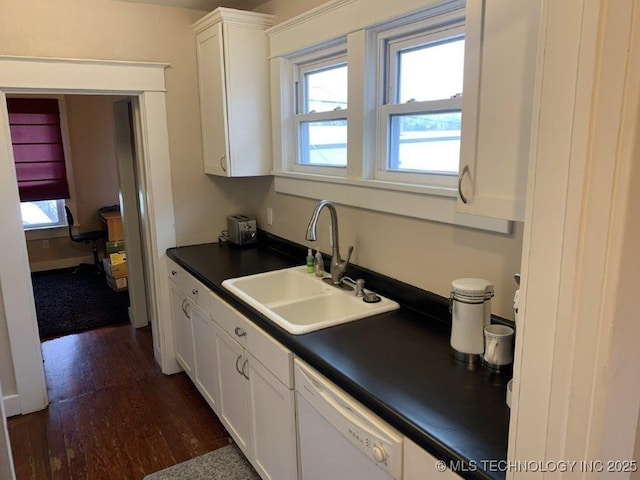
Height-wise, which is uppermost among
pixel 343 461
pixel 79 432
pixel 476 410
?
pixel 476 410

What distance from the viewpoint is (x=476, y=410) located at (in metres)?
1.23

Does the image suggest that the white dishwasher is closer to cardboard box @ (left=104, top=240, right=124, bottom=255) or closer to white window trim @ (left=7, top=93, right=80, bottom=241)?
cardboard box @ (left=104, top=240, right=124, bottom=255)

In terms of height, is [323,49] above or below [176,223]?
above

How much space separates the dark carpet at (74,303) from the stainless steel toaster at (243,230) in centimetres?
176

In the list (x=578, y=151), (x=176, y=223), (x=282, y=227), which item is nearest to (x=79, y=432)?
(x=176, y=223)

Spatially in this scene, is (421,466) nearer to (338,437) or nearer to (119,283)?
(338,437)

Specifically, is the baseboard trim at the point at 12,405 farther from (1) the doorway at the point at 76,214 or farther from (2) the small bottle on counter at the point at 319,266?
(2) the small bottle on counter at the point at 319,266

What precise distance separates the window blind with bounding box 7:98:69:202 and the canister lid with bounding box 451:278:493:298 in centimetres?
571

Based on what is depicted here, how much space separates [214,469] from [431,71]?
6.72 feet

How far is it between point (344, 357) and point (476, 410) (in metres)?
0.44

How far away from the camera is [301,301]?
2.11 metres

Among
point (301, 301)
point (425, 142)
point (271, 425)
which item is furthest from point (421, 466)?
point (425, 142)

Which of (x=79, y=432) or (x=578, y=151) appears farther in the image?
(x=79, y=432)

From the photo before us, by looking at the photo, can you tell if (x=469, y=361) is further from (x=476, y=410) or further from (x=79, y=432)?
(x=79, y=432)
